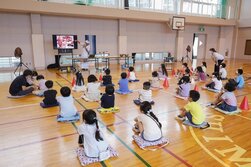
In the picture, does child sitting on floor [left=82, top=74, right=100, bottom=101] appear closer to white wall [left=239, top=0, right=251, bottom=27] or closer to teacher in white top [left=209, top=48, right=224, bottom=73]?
teacher in white top [left=209, top=48, right=224, bottom=73]

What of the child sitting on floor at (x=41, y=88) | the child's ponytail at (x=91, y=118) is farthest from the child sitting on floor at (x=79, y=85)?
the child's ponytail at (x=91, y=118)

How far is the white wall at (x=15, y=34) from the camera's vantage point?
10.3m

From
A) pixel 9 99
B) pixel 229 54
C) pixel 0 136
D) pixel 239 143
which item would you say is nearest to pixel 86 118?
pixel 0 136

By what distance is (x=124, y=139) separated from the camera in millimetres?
3537

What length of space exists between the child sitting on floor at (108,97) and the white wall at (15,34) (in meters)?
8.23

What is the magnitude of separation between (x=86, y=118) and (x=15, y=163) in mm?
1217

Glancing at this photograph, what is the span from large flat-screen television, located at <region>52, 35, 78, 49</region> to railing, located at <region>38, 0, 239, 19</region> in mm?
1959

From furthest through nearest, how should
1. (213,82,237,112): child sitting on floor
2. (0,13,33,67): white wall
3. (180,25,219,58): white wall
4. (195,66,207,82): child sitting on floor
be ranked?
(180,25,219,58): white wall, (0,13,33,67): white wall, (195,66,207,82): child sitting on floor, (213,82,237,112): child sitting on floor

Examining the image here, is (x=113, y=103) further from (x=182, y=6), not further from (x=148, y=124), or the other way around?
(x=182, y=6)

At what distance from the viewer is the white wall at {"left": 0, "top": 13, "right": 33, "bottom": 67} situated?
1034 cm

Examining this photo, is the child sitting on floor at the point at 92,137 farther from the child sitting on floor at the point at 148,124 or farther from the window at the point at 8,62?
the window at the point at 8,62

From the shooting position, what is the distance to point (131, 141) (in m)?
3.47

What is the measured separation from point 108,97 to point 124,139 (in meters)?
1.48

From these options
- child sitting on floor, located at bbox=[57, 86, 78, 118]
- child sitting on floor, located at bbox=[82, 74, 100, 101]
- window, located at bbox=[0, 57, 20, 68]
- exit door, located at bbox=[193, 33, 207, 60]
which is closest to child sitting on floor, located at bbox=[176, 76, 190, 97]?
child sitting on floor, located at bbox=[82, 74, 100, 101]
